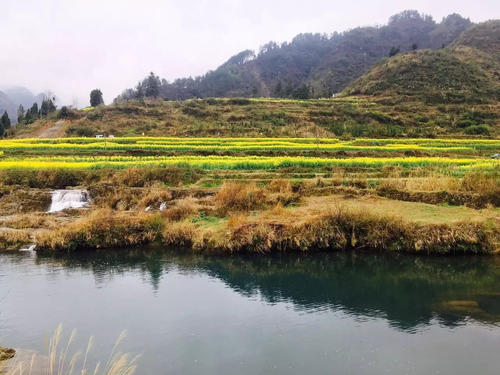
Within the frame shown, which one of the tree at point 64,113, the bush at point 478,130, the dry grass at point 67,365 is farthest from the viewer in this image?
the tree at point 64,113

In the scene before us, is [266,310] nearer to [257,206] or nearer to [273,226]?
[273,226]

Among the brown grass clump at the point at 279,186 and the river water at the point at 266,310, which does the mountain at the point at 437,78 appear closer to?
the brown grass clump at the point at 279,186

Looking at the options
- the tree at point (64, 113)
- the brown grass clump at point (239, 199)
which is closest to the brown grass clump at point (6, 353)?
the brown grass clump at point (239, 199)

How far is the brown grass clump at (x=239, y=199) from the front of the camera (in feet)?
65.0

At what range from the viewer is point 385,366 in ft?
30.9

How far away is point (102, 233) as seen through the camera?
56.7ft

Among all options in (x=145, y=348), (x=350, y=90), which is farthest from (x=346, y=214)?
(x=350, y=90)

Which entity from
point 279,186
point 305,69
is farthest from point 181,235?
point 305,69

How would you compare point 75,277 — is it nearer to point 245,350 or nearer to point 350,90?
point 245,350

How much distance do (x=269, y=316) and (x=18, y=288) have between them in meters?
8.50

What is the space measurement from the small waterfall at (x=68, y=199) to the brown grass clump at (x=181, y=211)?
647cm

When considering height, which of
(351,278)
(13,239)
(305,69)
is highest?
(305,69)

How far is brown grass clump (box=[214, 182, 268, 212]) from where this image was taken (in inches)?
780

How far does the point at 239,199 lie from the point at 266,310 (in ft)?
26.3
